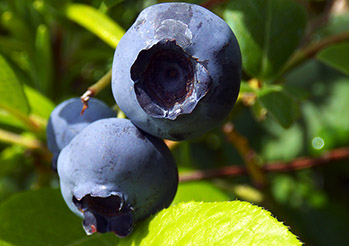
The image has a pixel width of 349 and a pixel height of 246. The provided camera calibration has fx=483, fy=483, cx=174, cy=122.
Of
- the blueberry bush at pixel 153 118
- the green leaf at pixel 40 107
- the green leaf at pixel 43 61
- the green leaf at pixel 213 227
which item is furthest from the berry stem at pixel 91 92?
the green leaf at pixel 43 61

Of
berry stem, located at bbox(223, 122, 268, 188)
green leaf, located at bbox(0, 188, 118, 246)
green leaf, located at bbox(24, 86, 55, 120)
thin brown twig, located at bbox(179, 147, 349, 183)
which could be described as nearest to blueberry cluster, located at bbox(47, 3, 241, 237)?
green leaf, located at bbox(0, 188, 118, 246)

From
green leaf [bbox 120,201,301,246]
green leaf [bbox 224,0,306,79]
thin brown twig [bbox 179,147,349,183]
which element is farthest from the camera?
thin brown twig [bbox 179,147,349,183]

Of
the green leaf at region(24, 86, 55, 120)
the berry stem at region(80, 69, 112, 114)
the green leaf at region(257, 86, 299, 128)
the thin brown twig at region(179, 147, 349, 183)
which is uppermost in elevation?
the berry stem at region(80, 69, 112, 114)

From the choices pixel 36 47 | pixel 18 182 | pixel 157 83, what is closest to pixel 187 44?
pixel 157 83

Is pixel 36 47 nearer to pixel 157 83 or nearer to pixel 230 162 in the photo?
pixel 157 83

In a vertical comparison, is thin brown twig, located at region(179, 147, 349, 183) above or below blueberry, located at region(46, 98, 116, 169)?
below

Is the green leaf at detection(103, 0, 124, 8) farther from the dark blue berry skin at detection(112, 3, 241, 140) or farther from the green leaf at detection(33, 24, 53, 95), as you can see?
the green leaf at detection(33, 24, 53, 95)

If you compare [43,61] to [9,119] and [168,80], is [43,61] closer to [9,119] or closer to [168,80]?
[9,119]
